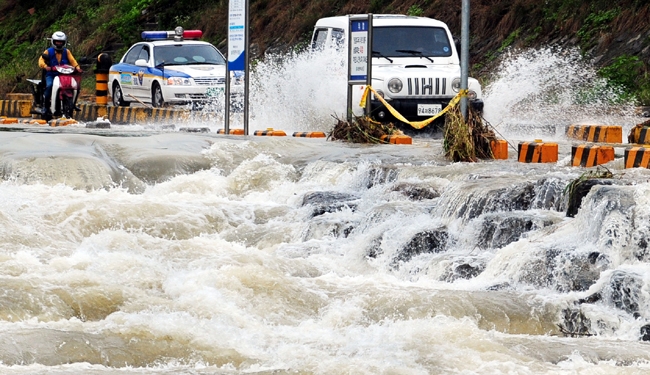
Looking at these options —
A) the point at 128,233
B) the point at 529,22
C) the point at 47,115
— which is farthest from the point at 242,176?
the point at 529,22

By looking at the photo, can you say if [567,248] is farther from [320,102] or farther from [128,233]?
[320,102]

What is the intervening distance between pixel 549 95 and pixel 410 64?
4.16 meters

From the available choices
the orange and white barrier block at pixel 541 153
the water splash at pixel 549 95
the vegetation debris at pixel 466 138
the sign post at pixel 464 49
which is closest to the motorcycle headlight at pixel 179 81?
the water splash at pixel 549 95

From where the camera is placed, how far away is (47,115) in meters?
20.6

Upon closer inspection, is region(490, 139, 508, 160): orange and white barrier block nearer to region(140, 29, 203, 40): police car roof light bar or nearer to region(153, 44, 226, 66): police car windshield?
region(153, 44, 226, 66): police car windshield

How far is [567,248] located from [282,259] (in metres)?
2.23

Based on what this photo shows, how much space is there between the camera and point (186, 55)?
21.8 metres

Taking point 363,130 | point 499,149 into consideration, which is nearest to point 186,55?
point 363,130

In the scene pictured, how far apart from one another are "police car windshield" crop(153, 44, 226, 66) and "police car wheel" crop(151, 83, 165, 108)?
45 centimetres

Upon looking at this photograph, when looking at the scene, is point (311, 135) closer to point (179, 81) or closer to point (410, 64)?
point (410, 64)

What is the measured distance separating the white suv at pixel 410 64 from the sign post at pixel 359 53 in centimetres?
33

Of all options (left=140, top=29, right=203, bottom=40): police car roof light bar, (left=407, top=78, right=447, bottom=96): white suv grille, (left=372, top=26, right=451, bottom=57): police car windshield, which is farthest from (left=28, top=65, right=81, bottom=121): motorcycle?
(left=407, top=78, right=447, bottom=96): white suv grille

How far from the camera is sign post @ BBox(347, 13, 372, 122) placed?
15812 millimetres

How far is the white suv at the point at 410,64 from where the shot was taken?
16.2 metres
